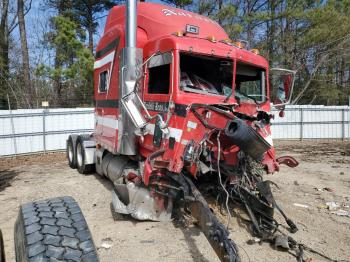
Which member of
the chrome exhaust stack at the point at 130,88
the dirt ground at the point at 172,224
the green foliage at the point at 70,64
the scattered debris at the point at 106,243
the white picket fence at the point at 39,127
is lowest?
the scattered debris at the point at 106,243

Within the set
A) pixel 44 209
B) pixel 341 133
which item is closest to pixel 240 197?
pixel 44 209

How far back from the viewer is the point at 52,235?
2104 mm

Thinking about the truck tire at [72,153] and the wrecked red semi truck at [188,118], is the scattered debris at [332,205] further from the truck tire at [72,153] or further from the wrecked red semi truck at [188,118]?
the truck tire at [72,153]

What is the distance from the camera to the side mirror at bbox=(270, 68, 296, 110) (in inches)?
238

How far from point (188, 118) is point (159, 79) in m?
1.26

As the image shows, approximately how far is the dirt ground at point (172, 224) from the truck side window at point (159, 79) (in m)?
2.08

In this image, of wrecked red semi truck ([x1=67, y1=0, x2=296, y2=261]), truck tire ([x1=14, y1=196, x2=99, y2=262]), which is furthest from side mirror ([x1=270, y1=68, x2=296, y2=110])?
truck tire ([x1=14, y1=196, x2=99, y2=262])

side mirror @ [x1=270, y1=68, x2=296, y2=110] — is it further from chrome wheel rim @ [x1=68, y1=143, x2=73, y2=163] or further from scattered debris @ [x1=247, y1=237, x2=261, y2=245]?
chrome wheel rim @ [x1=68, y1=143, x2=73, y2=163]

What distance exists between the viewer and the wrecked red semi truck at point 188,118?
4.93 m

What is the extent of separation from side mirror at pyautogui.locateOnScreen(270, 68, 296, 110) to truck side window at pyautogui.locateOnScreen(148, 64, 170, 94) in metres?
1.79

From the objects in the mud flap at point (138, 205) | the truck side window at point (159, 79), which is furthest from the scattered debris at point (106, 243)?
the truck side window at point (159, 79)

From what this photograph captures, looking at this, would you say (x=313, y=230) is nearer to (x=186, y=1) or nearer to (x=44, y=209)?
(x=44, y=209)

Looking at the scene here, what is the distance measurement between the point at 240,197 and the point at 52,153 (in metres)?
10.1

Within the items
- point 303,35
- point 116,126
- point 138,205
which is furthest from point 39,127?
point 303,35
